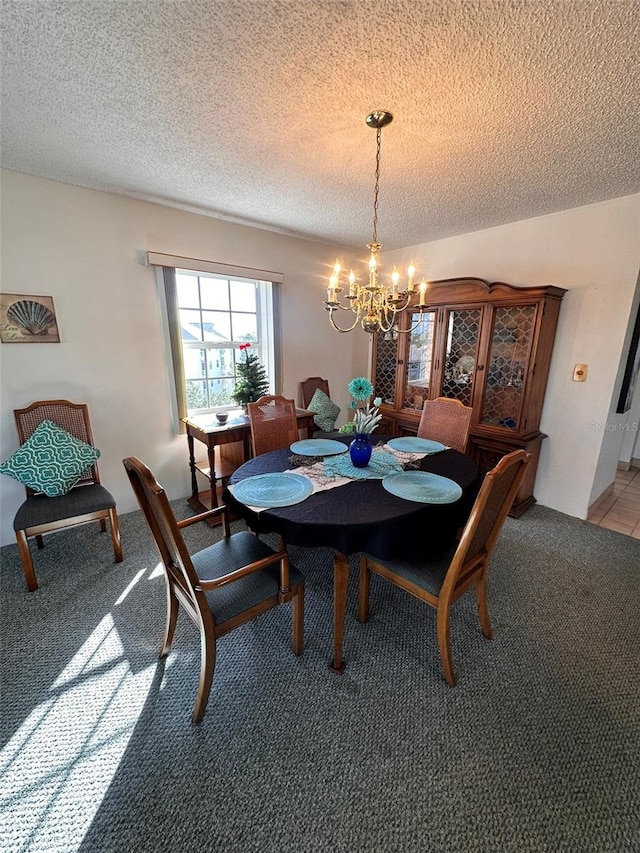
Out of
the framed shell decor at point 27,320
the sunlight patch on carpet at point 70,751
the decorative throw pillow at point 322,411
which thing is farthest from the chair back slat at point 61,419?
the decorative throw pillow at point 322,411

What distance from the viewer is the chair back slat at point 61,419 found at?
2.31 meters

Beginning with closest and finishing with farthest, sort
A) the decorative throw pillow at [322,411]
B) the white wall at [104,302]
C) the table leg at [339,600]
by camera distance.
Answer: the table leg at [339,600] < the white wall at [104,302] < the decorative throw pillow at [322,411]

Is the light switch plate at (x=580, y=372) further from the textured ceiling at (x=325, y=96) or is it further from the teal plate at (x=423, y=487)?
the teal plate at (x=423, y=487)

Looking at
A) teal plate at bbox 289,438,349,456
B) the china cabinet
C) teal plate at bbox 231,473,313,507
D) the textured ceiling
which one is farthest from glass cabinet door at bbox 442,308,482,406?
teal plate at bbox 231,473,313,507

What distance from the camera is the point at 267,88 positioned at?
4.58ft

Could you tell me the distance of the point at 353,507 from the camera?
1562 millimetres

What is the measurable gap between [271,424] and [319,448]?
0.48 m

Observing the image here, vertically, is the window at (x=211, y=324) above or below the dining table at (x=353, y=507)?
above

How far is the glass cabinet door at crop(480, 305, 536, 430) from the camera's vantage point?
2.78 m

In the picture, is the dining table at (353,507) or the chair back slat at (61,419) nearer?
the dining table at (353,507)

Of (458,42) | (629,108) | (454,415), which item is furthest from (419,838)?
(629,108)

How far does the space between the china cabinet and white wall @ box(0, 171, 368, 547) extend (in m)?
1.64

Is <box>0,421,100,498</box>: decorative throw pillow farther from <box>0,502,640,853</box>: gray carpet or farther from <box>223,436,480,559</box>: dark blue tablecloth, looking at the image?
<box>223,436,480,559</box>: dark blue tablecloth

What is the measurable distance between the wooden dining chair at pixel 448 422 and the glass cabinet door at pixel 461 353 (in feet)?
2.07
